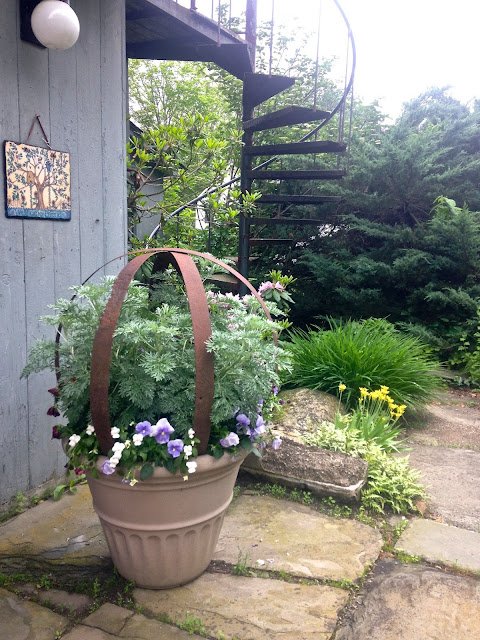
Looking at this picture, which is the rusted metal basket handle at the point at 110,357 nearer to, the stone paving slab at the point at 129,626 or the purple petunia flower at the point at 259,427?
the purple petunia flower at the point at 259,427

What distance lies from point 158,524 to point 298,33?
27.4 feet

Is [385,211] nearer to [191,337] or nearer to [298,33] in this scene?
[298,33]

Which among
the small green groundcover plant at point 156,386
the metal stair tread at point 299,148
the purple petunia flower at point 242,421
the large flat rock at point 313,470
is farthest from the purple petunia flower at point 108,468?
the metal stair tread at point 299,148

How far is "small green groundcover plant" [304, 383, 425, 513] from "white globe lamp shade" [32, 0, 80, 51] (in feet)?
7.21

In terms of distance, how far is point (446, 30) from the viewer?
10766mm

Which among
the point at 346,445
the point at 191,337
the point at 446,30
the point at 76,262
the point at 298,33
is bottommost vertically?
the point at 346,445

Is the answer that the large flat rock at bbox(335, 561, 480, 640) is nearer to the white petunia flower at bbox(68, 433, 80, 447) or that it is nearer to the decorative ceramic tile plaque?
the white petunia flower at bbox(68, 433, 80, 447)

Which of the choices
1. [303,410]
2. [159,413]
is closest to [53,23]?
Answer: [159,413]

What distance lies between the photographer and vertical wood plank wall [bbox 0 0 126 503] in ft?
7.19

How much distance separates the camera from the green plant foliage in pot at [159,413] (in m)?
1.51

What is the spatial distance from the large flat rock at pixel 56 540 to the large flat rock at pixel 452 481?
1.55 meters

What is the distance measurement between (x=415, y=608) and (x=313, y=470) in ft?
2.75

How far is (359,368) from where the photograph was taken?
3621 mm

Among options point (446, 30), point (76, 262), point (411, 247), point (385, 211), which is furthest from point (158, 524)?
point (446, 30)
